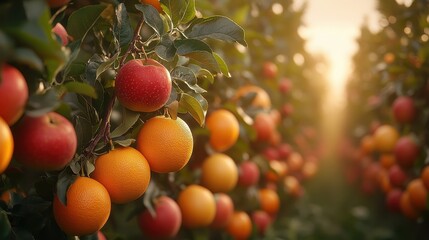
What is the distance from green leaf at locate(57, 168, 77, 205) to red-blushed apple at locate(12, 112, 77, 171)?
5.2 inches

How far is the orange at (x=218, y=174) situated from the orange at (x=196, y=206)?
0.31 ft

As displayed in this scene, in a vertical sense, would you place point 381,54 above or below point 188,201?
above

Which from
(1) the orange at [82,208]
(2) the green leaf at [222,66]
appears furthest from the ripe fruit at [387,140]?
(1) the orange at [82,208]

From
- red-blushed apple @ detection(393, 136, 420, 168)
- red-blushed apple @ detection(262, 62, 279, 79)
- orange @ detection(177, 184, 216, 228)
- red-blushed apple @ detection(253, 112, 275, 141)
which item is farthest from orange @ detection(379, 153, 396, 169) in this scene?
orange @ detection(177, 184, 216, 228)

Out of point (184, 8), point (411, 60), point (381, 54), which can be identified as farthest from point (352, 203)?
point (184, 8)

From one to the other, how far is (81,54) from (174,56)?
1.17 feet

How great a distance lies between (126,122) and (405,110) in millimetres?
2278

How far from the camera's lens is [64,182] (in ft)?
3.93

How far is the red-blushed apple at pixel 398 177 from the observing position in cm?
335

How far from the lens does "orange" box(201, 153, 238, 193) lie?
7.06 ft

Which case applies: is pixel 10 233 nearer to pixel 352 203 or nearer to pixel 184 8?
pixel 184 8

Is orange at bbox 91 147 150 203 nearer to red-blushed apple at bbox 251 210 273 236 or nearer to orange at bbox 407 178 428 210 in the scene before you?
red-blushed apple at bbox 251 210 273 236

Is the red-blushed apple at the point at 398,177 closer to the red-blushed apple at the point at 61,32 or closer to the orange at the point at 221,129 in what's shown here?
the orange at the point at 221,129

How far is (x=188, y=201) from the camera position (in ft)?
6.64
